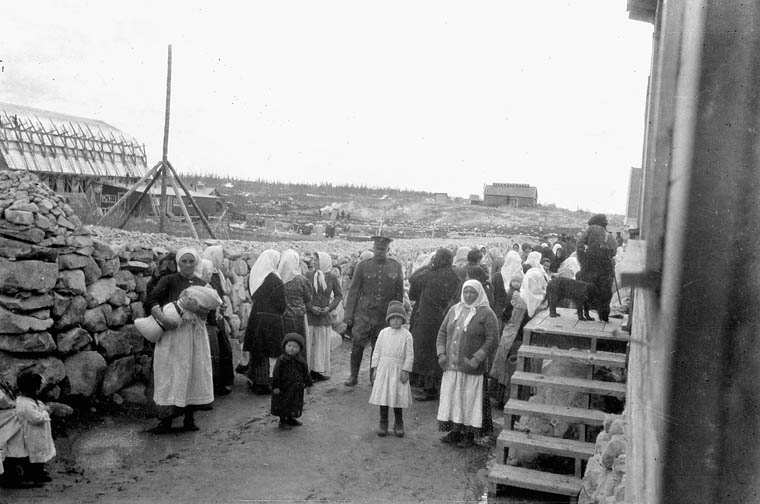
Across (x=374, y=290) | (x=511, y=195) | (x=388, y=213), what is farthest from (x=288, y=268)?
(x=511, y=195)

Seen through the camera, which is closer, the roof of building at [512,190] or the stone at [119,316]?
the stone at [119,316]

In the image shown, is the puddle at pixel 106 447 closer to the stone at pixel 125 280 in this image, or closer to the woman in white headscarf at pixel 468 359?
the stone at pixel 125 280

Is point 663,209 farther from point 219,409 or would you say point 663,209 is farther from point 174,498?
point 219,409

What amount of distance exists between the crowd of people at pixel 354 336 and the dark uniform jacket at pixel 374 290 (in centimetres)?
1

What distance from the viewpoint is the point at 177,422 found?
6.47 meters

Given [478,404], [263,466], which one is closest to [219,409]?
[263,466]

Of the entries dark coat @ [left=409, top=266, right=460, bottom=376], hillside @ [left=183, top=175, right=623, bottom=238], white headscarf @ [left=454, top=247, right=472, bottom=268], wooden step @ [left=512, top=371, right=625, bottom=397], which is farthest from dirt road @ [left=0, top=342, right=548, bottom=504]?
hillside @ [left=183, top=175, right=623, bottom=238]

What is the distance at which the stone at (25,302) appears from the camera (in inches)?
220

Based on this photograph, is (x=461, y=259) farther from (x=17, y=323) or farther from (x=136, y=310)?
(x=17, y=323)

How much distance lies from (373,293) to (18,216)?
12.6ft

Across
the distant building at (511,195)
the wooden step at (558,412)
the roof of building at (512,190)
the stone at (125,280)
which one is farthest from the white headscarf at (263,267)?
the roof of building at (512,190)

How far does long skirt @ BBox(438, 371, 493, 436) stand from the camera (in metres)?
5.89

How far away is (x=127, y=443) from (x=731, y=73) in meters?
5.66

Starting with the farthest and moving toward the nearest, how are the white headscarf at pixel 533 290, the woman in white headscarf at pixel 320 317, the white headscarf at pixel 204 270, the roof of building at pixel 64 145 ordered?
the roof of building at pixel 64 145 < the woman in white headscarf at pixel 320 317 < the white headscarf at pixel 533 290 < the white headscarf at pixel 204 270
